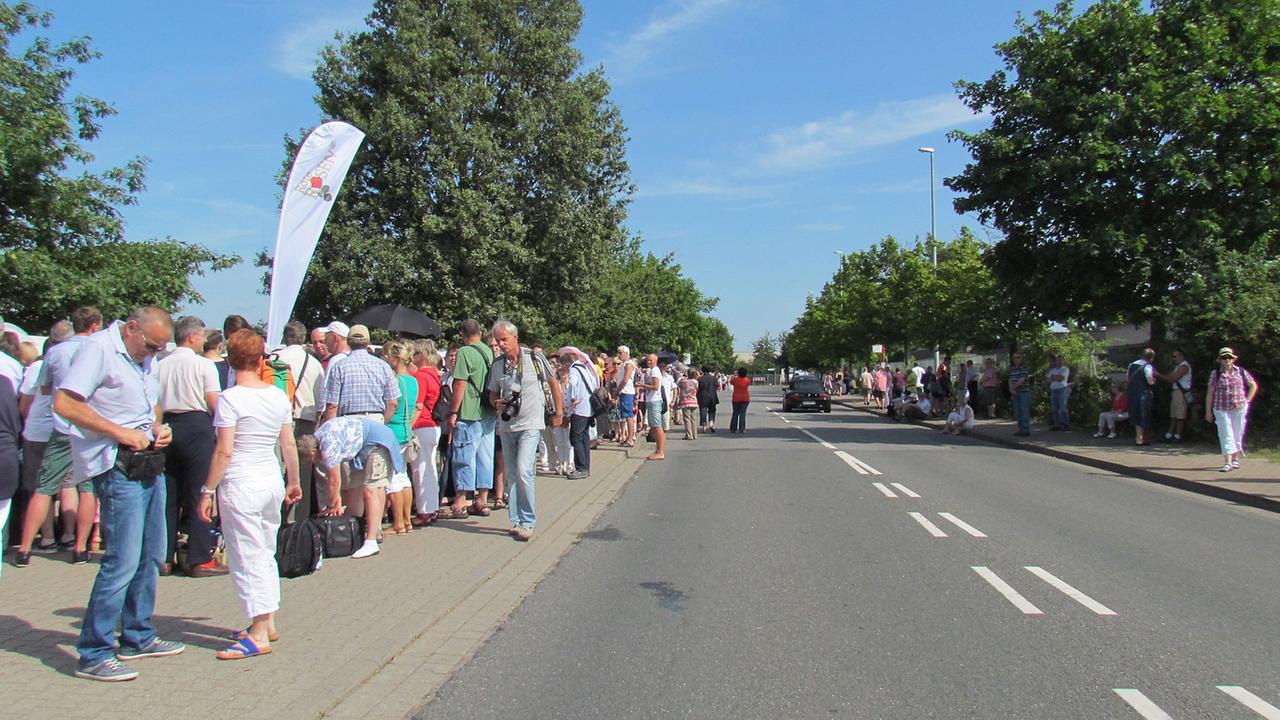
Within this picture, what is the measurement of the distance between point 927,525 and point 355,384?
18.4 feet

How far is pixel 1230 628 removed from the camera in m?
5.67

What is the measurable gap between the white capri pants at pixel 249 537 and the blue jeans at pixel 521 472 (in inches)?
135

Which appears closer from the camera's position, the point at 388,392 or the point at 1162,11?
the point at 388,392

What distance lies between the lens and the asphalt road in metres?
4.48

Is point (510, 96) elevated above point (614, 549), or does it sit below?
above

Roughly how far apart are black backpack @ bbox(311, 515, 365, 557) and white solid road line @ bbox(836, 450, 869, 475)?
8741mm

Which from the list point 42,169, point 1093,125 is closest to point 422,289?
point 42,169

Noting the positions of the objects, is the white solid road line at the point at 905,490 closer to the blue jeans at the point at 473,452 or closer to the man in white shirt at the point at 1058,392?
the blue jeans at the point at 473,452

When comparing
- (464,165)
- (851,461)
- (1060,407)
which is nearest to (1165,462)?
(851,461)

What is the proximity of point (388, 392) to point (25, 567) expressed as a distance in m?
2.91

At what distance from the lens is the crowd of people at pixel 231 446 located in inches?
189

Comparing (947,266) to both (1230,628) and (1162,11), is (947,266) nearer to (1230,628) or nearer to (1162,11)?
(1162,11)

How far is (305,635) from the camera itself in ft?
17.4

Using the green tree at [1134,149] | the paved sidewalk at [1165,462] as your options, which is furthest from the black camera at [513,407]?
the green tree at [1134,149]
